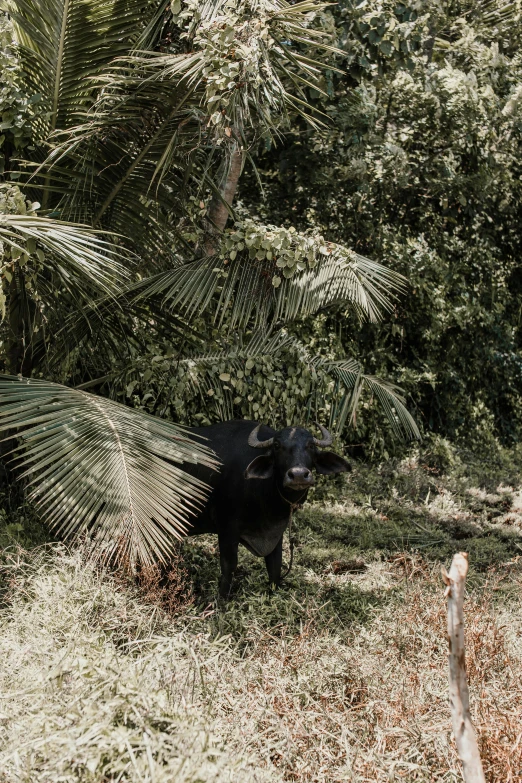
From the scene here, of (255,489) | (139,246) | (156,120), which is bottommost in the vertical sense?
(255,489)

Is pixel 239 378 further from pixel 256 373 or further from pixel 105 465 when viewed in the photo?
pixel 105 465

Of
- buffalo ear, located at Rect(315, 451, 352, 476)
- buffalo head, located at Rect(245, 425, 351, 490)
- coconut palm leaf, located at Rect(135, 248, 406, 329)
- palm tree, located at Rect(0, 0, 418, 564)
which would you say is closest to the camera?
palm tree, located at Rect(0, 0, 418, 564)

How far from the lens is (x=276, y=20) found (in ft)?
16.8

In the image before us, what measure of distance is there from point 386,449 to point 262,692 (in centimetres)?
609

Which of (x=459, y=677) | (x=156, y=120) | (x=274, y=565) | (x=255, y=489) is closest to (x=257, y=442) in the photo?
(x=255, y=489)

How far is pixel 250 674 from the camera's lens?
155 inches

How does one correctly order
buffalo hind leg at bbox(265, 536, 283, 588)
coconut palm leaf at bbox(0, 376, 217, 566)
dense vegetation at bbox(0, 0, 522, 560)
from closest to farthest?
1. coconut palm leaf at bbox(0, 376, 217, 566)
2. dense vegetation at bbox(0, 0, 522, 560)
3. buffalo hind leg at bbox(265, 536, 283, 588)

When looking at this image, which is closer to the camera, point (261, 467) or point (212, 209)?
point (261, 467)

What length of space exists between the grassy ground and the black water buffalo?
312mm

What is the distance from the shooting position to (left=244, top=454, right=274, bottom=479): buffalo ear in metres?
5.11

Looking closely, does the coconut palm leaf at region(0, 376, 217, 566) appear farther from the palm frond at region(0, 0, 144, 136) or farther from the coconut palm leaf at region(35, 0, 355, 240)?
the palm frond at region(0, 0, 144, 136)

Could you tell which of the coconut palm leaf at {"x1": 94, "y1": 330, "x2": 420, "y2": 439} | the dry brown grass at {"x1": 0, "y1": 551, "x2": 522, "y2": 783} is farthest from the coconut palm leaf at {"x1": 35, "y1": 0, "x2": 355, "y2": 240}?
the dry brown grass at {"x1": 0, "y1": 551, "x2": 522, "y2": 783}

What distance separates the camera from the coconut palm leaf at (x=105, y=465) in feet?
13.9

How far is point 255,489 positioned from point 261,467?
0.83 feet
